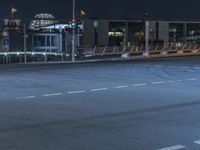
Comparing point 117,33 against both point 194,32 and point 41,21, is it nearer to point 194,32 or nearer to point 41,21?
point 194,32

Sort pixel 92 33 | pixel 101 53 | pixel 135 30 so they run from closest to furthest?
1. pixel 101 53
2. pixel 92 33
3. pixel 135 30

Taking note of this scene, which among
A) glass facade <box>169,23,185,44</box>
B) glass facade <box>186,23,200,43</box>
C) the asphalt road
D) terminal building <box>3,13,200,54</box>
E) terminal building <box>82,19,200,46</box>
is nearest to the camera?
the asphalt road

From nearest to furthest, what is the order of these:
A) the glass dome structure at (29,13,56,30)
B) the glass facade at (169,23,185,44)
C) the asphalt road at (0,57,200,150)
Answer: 1. the asphalt road at (0,57,200,150)
2. the glass dome structure at (29,13,56,30)
3. the glass facade at (169,23,185,44)

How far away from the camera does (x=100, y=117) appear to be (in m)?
13.3

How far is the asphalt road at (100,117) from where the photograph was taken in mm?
9969

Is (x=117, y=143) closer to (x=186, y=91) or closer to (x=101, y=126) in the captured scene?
(x=101, y=126)

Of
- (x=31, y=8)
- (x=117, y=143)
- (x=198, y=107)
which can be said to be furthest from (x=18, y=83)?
(x=31, y=8)

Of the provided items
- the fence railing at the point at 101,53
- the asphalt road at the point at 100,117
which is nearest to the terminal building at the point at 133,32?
the fence railing at the point at 101,53

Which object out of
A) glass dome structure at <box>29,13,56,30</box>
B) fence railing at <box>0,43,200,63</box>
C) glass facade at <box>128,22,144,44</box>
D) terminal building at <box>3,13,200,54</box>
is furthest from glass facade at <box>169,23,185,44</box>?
glass dome structure at <box>29,13,56,30</box>

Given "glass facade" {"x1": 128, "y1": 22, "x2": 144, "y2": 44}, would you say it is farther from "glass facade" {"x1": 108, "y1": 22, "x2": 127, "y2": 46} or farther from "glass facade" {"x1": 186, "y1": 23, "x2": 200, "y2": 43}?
"glass facade" {"x1": 186, "y1": 23, "x2": 200, "y2": 43}

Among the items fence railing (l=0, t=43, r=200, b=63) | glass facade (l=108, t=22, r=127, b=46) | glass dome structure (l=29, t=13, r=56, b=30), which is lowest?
fence railing (l=0, t=43, r=200, b=63)

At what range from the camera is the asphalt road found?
997 cm

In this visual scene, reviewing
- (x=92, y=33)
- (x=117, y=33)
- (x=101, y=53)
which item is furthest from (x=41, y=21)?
(x=117, y=33)

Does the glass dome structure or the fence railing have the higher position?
the glass dome structure
